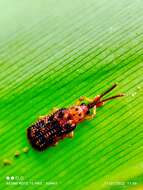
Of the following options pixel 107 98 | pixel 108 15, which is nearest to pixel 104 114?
pixel 107 98

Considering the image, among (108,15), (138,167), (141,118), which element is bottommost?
(138,167)

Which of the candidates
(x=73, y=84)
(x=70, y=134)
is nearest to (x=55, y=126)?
(x=70, y=134)

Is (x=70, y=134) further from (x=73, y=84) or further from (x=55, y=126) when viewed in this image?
(x=73, y=84)

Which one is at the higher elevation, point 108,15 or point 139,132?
point 108,15

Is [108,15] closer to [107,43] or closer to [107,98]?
[107,43]
